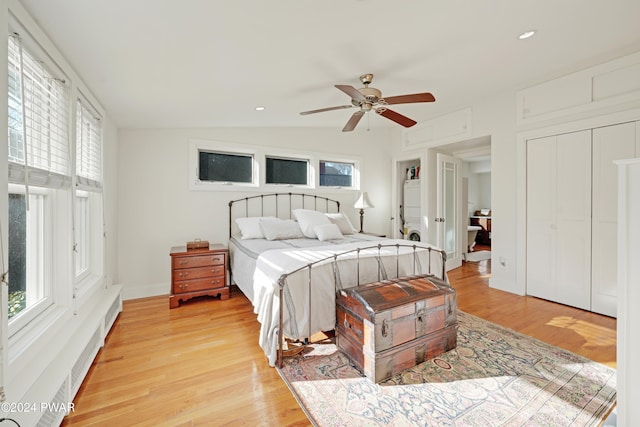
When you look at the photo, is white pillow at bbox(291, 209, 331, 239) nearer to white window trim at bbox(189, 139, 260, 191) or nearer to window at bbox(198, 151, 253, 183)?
white window trim at bbox(189, 139, 260, 191)

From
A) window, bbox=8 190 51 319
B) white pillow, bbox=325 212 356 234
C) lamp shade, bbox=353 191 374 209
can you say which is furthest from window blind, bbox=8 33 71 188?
lamp shade, bbox=353 191 374 209

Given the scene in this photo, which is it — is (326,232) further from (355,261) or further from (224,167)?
(224,167)

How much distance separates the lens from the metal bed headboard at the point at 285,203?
414 centimetres

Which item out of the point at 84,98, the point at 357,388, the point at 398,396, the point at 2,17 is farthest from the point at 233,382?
the point at 84,98

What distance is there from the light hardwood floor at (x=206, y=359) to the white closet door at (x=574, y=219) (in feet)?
0.86

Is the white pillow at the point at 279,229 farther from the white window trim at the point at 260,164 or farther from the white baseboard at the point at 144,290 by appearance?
the white baseboard at the point at 144,290

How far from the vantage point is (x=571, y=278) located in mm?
3174

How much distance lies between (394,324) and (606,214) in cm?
288

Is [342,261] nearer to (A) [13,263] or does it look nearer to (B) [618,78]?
(A) [13,263]

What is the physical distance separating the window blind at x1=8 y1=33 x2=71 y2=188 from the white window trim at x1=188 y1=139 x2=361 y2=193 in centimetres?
192

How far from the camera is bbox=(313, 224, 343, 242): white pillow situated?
11.4 ft

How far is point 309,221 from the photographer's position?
3746 millimetres

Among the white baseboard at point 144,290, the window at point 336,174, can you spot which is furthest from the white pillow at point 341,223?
the white baseboard at point 144,290

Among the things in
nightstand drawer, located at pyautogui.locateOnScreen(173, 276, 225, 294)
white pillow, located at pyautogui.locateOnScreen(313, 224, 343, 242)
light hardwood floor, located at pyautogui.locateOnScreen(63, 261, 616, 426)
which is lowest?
light hardwood floor, located at pyautogui.locateOnScreen(63, 261, 616, 426)
